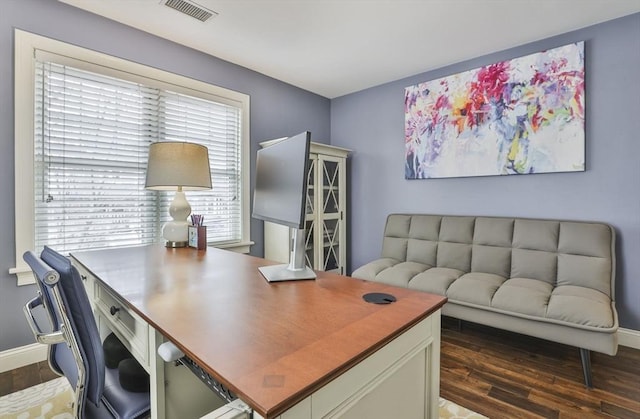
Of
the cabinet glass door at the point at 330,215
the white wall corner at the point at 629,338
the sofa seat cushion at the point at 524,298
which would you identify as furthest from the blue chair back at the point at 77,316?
the white wall corner at the point at 629,338

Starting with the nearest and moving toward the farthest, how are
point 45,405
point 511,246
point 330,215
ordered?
point 45,405 < point 511,246 < point 330,215

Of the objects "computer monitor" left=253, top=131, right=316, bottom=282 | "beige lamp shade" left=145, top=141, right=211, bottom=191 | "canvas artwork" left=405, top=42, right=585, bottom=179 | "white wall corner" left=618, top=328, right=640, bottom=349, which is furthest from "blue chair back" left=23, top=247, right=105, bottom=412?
"white wall corner" left=618, top=328, right=640, bottom=349

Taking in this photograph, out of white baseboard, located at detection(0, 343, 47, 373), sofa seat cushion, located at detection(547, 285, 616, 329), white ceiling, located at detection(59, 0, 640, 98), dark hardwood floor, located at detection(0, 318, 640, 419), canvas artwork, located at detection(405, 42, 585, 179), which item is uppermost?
white ceiling, located at detection(59, 0, 640, 98)

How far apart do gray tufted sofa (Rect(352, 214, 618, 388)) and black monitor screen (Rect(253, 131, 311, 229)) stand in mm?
1497

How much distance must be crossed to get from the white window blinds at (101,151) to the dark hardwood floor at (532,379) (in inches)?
88.8

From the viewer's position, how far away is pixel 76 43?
7.14ft

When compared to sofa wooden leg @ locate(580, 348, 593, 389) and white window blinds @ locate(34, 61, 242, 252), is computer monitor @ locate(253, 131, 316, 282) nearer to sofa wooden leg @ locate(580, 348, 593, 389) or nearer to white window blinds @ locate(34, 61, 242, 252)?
white window blinds @ locate(34, 61, 242, 252)

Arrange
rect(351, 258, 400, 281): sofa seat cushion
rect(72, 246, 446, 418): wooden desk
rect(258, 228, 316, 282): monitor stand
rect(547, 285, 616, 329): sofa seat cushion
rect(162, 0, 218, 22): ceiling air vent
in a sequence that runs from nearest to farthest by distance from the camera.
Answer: rect(72, 246, 446, 418): wooden desk < rect(258, 228, 316, 282): monitor stand < rect(547, 285, 616, 329): sofa seat cushion < rect(162, 0, 218, 22): ceiling air vent < rect(351, 258, 400, 281): sofa seat cushion

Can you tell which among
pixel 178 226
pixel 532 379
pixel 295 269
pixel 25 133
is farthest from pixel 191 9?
pixel 532 379

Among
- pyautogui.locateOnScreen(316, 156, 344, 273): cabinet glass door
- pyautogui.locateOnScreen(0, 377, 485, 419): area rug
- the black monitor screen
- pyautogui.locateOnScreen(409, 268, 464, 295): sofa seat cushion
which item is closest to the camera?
the black monitor screen

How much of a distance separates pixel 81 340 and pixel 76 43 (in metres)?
2.26

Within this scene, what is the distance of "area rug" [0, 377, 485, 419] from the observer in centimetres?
157

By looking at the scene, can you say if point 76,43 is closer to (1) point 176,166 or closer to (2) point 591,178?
(1) point 176,166

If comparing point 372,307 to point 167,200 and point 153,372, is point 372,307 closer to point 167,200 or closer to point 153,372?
point 153,372
